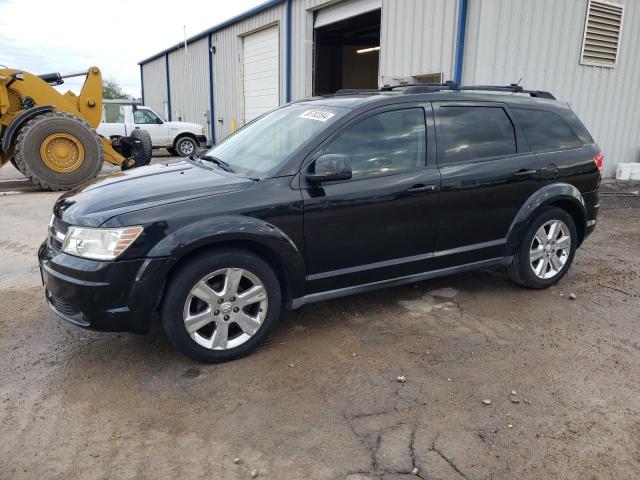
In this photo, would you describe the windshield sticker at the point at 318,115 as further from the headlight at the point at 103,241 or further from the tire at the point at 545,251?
the tire at the point at 545,251

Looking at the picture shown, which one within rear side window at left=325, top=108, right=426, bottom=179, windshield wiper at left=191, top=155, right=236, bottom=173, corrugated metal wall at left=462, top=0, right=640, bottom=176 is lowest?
windshield wiper at left=191, top=155, right=236, bottom=173

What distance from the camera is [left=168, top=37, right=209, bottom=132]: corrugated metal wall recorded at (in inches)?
732

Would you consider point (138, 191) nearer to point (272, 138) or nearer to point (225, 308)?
point (225, 308)

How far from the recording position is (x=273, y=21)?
13539 mm

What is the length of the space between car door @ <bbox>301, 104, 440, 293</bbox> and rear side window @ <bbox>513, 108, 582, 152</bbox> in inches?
41.5

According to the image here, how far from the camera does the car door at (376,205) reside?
11.6ft

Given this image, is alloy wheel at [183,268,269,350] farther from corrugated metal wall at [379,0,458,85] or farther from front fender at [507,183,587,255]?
corrugated metal wall at [379,0,458,85]

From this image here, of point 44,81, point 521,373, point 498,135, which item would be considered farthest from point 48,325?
point 44,81

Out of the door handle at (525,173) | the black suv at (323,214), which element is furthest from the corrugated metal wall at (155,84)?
the door handle at (525,173)

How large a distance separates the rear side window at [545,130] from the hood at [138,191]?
2585mm

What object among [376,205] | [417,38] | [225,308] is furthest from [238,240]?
[417,38]

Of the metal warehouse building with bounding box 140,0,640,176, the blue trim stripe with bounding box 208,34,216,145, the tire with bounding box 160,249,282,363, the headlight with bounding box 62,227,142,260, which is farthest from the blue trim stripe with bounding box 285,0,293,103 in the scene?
the headlight with bounding box 62,227,142,260

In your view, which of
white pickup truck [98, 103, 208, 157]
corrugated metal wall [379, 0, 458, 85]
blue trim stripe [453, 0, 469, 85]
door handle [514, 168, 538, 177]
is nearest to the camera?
door handle [514, 168, 538, 177]

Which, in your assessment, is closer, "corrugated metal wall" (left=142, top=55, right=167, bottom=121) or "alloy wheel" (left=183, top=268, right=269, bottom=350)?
"alloy wheel" (left=183, top=268, right=269, bottom=350)
